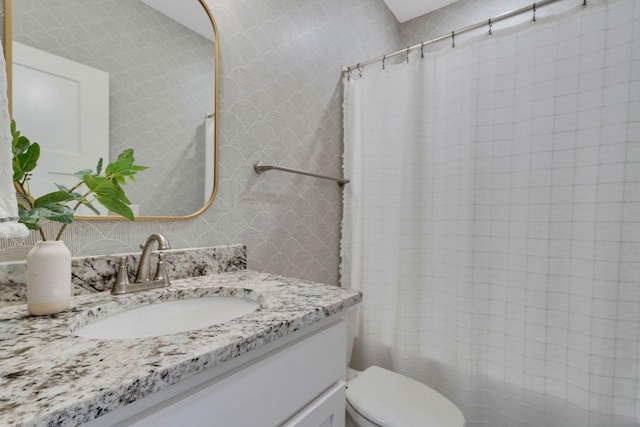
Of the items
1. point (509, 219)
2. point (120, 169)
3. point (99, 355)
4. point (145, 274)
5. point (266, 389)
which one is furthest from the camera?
point (509, 219)

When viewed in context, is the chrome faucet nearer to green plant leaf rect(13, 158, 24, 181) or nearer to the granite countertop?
the granite countertop

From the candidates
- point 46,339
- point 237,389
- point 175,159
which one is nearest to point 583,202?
point 237,389

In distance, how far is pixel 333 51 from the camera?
1.62 metres

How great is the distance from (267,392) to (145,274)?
49 centimetres

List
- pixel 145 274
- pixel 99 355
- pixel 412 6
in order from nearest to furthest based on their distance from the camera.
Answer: pixel 99 355, pixel 145 274, pixel 412 6

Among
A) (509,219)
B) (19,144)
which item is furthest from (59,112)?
(509,219)

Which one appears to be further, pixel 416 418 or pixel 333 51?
pixel 333 51

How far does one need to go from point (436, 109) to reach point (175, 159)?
1157 millimetres

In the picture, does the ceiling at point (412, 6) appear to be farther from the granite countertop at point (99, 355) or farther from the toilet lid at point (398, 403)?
the toilet lid at point (398, 403)

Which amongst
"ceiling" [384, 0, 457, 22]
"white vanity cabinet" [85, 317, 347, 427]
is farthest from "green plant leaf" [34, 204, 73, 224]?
"ceiling" [384, 0, 457, 22]

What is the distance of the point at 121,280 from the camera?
788mm

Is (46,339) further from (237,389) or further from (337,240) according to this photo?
(337,240)

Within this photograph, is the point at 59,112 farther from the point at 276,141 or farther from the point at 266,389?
the point at 266,389

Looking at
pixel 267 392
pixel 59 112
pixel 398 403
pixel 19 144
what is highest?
pixel 59 112
